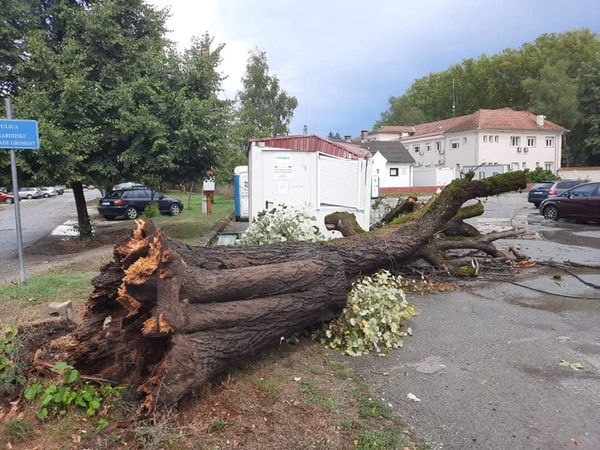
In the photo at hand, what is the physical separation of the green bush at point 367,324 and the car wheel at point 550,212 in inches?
602

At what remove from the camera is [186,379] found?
3230 millimetres

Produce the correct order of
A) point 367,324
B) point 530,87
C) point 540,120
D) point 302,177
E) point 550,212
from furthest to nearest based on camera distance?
point 530,87, point 540,120, point 550,212, point 302,177, point 367,324

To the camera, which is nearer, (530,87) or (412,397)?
(412,397)

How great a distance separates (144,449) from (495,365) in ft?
10.6

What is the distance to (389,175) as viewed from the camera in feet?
171

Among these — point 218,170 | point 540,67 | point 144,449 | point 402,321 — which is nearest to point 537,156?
point 540,67

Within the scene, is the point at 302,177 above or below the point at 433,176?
below

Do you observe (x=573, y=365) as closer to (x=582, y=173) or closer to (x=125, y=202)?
(x=125, y=202)

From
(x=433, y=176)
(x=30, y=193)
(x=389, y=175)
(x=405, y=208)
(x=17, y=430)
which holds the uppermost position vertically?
(x=389, y=175)

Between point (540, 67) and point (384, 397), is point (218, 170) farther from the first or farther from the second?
point (540, 67)

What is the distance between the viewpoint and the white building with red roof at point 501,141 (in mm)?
53688

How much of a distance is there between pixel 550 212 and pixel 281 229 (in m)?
15.7

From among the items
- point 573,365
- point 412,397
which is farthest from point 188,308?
point 573,365

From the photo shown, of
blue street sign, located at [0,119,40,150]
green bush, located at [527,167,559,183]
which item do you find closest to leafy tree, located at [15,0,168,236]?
blue street sign, located at [0,119,40,150]
